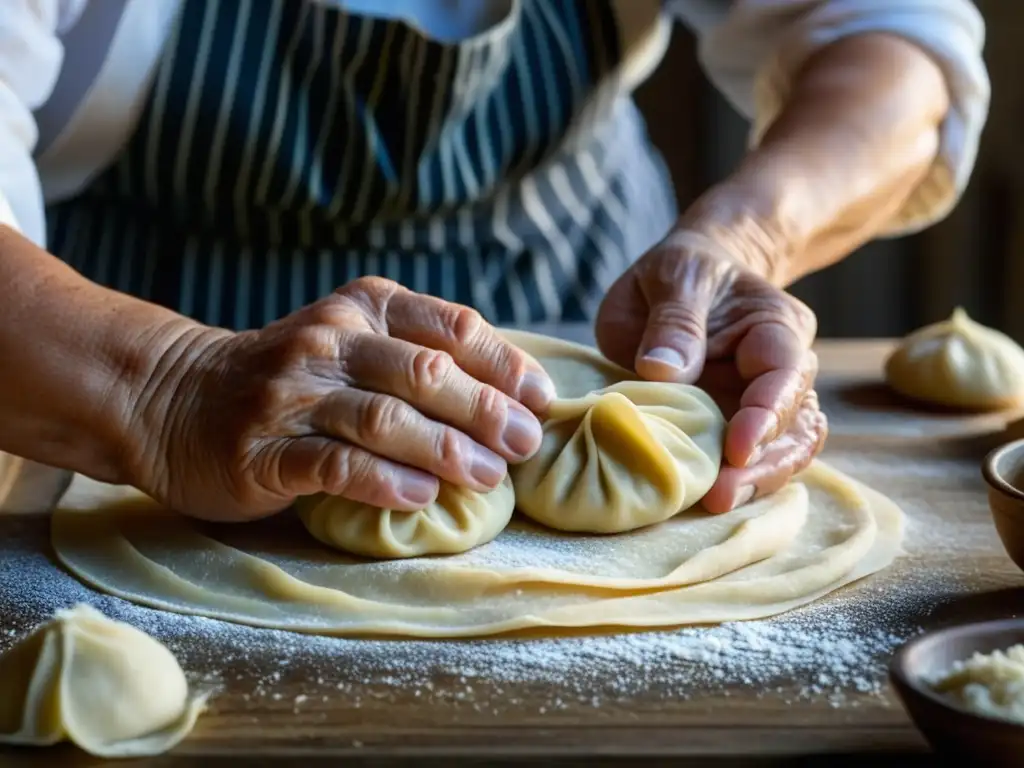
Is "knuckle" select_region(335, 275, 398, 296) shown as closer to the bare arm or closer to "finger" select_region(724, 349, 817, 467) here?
the bare arm

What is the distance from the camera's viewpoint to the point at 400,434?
1.29 metres

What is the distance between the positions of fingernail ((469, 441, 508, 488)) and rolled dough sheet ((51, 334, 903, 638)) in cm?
9

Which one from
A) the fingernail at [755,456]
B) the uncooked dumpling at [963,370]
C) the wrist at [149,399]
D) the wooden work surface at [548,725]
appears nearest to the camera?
the wooden work surface at [548,725]

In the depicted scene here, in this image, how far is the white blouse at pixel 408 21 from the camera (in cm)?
164

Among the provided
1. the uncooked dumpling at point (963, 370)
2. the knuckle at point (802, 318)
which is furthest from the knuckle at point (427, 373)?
the uncooked dumpling at point (963, 370)

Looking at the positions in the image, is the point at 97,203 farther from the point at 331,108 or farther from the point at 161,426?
the point at 161,426

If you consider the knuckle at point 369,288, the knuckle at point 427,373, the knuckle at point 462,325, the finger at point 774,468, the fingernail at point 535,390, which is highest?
the knuckle at point 369,288

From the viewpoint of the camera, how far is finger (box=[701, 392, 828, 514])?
145cm

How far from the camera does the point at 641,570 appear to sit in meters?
1.33

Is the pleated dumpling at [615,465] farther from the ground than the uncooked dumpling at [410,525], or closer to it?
farther from the ground

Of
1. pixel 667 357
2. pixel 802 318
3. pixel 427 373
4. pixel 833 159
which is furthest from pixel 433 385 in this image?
pixel 833 159

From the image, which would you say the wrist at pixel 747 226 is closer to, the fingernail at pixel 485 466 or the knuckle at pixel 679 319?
the knuckle at pixel 679 319

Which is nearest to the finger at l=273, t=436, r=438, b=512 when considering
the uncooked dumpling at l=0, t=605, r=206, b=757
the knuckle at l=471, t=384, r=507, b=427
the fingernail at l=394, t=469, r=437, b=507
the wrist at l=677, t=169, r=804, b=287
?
the fingernail at l=394, t=469, r=437, b=507

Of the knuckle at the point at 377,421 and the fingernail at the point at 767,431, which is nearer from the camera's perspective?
the knuckle at the point at 377,421
